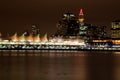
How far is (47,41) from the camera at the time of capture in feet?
557

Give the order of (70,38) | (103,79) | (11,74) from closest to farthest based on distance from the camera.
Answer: (103,79) → (11,74) → (70,38)

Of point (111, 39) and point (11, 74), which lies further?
point (111, 39)

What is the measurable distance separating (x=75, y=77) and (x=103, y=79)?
352 cm

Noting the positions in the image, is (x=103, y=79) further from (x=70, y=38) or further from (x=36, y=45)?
(x=70, y=38)

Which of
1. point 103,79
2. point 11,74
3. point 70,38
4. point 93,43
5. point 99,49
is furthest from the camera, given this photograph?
point 70,38

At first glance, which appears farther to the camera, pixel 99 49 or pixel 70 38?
pixel 70 38

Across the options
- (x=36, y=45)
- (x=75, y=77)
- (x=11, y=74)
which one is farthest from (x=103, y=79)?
(x=36, y=45)

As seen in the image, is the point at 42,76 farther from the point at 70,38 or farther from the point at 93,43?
the point at 70,38

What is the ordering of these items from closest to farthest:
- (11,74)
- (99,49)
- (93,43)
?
(11,74), (99,49), (93,43)

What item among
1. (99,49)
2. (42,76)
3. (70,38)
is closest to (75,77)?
(42,76)

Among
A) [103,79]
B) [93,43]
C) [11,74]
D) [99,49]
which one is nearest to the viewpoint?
[103,79]

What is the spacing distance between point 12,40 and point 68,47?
2237cm

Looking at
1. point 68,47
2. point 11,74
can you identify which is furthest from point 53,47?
point 11,74

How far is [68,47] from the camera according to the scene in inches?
6452
